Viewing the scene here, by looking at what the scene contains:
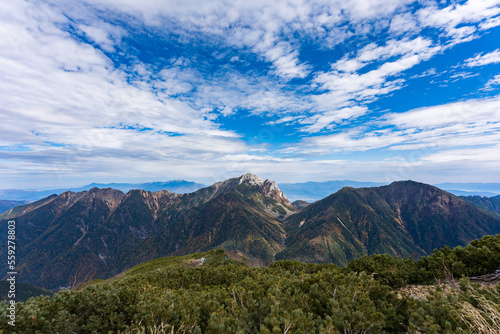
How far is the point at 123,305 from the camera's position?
1172 cm

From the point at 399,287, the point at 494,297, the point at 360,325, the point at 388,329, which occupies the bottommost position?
the point at 399,287

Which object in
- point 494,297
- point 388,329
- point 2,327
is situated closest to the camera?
point 494,297

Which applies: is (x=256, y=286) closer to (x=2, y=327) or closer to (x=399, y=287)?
(x=399, y=287)

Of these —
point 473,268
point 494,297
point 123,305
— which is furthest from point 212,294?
point 473,268

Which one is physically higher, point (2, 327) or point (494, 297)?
point (494, 297)

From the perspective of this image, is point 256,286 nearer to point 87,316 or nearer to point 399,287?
point 87,316

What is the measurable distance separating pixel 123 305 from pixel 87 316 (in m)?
1.66

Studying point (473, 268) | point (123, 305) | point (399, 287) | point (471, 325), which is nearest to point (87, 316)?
point (123, 305)

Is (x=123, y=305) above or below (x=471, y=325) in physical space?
below

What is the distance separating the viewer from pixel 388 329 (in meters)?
9.11

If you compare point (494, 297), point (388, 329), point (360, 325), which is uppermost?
point (494, 297)

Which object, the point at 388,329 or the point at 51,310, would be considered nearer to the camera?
the point at 388,329

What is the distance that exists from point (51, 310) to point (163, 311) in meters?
5.74

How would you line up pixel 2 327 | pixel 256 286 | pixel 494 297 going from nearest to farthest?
pixel 494 297, pixel 2 327, pixel 256 286
